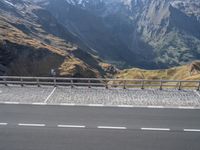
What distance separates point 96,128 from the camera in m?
21.4

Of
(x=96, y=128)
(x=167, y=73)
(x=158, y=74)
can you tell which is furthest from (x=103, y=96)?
(x=158, y=74)

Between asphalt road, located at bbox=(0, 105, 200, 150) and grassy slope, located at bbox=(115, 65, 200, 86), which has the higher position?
asphalt road, located at bbox=(0, 105, 200, 150)

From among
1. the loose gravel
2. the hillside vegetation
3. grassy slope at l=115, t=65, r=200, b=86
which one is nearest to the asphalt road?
the loose gravel

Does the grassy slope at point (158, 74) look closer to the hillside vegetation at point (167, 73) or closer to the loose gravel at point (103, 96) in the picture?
the hillside vegetation at point (167, 73)

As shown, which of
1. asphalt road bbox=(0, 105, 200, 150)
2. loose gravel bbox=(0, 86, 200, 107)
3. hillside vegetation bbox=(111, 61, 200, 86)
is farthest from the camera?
hillside vegetation bbox=(111, 61, 200, 86)

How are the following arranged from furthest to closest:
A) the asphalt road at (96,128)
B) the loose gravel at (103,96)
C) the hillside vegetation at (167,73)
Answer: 1. the hillside vegetation at (167,73)
2. the loose gravel at (103,96)
3. the asphalt road at (96,128)

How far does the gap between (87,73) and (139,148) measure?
10112 centimetres

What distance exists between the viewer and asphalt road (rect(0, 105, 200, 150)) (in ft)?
62.3

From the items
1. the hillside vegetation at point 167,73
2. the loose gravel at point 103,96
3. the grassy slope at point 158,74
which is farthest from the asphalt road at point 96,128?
the grassy slope at point 158,74

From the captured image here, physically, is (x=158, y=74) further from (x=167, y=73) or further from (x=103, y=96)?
(x=103, y=96)

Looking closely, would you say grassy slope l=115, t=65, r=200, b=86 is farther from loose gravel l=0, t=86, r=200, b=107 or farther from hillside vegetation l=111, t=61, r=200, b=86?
loose gravel l=0, t=86, r=200, b=107

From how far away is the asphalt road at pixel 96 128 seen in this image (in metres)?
19.0

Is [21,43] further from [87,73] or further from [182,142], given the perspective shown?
[182,142]

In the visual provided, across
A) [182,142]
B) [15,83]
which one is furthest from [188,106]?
[15,83]
